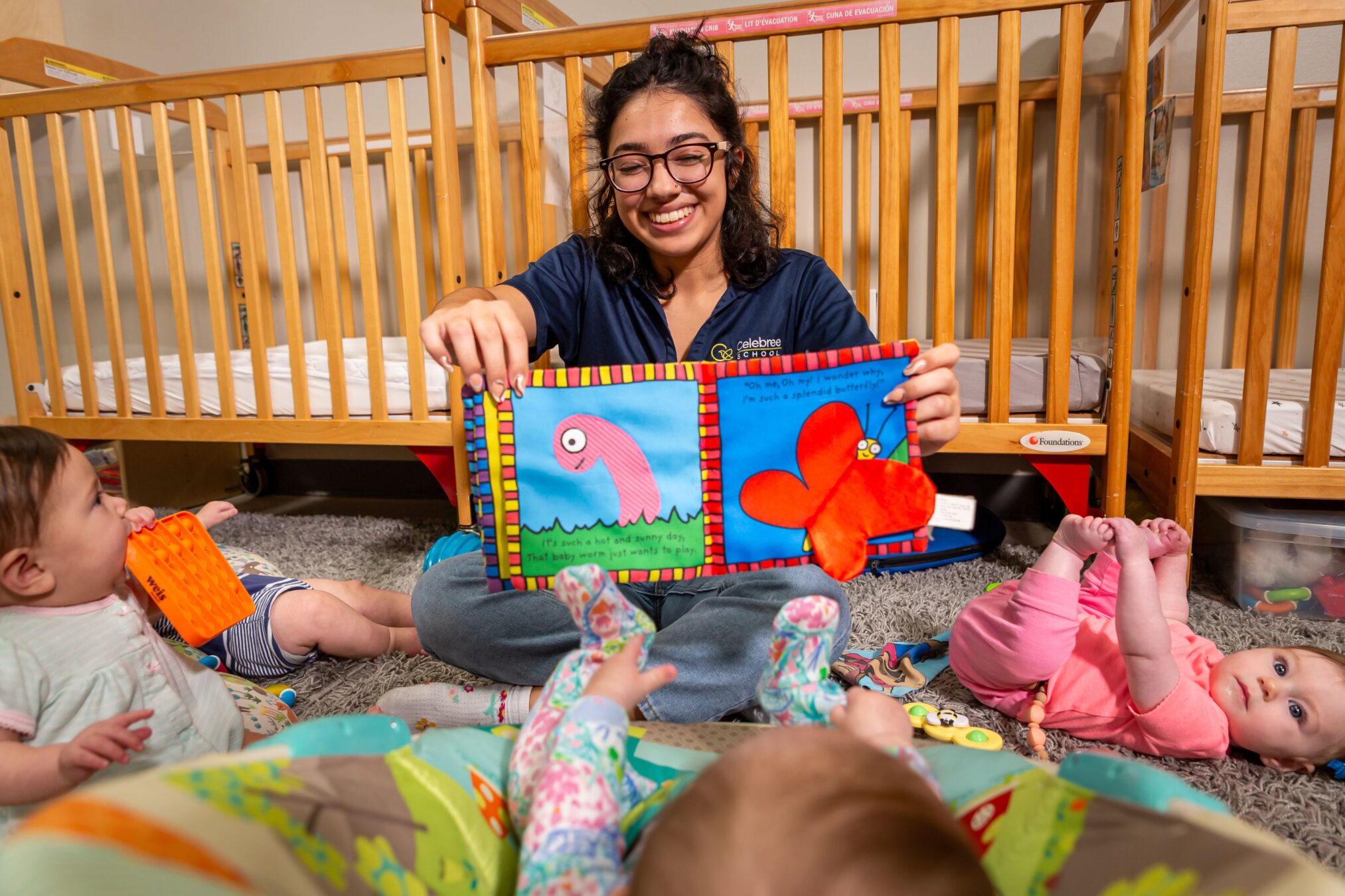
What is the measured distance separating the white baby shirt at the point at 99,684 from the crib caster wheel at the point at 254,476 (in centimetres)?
191

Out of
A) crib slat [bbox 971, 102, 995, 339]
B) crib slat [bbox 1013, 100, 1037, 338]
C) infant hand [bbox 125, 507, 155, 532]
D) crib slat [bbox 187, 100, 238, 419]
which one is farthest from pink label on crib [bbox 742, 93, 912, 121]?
infant hand [bbox 125, 507, 155, 532]

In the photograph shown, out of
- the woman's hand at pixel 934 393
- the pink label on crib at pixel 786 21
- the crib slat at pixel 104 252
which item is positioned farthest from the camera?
the crib slat at pixel 104 252

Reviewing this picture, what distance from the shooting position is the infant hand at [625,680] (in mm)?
634

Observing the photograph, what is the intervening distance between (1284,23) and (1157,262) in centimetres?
64

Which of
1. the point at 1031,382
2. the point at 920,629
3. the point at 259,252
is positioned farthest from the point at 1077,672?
the point at 259,252

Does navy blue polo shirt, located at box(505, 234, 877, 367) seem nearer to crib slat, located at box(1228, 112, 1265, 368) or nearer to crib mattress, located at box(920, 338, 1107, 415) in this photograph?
crib mattress, located at box(920, 338, 1107, 415)

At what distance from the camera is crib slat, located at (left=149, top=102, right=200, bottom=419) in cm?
182

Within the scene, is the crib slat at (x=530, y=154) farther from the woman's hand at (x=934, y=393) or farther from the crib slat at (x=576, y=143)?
the woman's hand at (x=934, y=393)

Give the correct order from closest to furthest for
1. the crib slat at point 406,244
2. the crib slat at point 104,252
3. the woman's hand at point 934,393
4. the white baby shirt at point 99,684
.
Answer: the white baby shirt at point 99,684, the woman's hand at point 934,393, the crib slat at point 406,244, the crib slat at point 104,252

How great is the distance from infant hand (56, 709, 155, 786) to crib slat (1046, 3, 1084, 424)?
1483mm

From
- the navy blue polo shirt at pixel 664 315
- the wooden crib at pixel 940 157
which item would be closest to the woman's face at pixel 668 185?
the navy blue polo shirt at pixel 664 315

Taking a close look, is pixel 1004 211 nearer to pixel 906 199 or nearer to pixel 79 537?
pixel 906 199

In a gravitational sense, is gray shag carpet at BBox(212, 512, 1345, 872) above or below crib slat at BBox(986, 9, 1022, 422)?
below

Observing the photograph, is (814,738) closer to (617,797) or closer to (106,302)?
(617,797)
